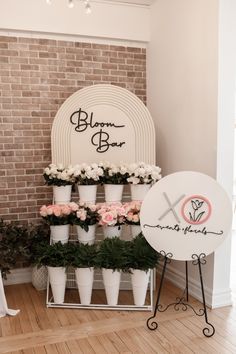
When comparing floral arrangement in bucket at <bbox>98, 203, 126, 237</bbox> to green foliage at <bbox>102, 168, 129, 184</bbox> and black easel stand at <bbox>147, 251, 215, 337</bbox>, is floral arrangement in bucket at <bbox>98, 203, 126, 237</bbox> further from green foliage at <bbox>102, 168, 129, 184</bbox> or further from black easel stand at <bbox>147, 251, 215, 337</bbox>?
black easel stand at <bbox>147, 251, 215, 337</bbox>

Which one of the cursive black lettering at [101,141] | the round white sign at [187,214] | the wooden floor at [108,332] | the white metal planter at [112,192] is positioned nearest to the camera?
the wooden floor at [108,332]

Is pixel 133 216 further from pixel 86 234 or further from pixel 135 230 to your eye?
pixel 86 234

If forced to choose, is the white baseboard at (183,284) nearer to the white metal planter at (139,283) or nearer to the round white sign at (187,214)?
the white metal planter at (139,283)

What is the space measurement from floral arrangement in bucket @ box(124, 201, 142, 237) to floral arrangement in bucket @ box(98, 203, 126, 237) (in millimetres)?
45

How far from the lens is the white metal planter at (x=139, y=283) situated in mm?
2865

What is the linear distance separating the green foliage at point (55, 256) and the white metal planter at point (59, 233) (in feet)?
0.32

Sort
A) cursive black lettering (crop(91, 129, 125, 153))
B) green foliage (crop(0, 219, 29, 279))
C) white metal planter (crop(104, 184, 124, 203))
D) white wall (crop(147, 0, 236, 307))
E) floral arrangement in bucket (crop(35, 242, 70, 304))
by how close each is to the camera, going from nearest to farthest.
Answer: white wall (crop(147, 0, 236, 307)) → floral arrangement in bucket (crop(35, 242, 70, 304)) → white metal planter (crop(104, 184, 124, 203)) → green foliage (crop(0, 219, 29, 279)) → cursive black lettering (crop(91, 129, 125, 153))

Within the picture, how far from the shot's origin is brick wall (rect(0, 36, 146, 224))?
3.45 meters

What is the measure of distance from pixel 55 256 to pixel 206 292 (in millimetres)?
1356

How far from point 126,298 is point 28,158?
1.71 meters

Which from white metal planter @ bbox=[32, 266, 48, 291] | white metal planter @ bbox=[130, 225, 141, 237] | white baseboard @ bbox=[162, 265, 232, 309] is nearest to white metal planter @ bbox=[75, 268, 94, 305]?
white metal planter @ bbox=[130, 225, 141, 237]

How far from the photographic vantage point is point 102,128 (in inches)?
133

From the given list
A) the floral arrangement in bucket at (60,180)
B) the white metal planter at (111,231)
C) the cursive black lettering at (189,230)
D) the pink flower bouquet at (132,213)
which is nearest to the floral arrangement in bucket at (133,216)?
the pink flower bouquet at (132,213)

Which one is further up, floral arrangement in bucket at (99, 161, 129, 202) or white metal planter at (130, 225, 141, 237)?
floral arrangement in bucket at (99, 161, 129, 202)
